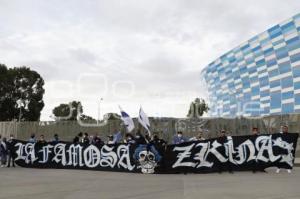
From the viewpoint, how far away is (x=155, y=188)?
33.8ft

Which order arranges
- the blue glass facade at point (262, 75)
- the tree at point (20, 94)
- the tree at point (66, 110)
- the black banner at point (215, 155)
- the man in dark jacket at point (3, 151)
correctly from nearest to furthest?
the black banner at point (215, 155), the man in dark jacket at point (3, 151), the blue glass facade at point (262, 75), the tree at point (20, 94), the tree at point (66, 110)

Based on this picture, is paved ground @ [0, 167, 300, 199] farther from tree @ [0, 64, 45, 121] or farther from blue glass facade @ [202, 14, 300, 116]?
tree @ [0, 64, 45, 121]

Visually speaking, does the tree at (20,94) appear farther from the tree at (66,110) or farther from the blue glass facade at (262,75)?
the tree at (66,110)

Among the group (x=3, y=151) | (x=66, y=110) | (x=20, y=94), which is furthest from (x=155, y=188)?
(x=66, y=110)

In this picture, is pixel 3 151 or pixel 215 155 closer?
pixel 215 155

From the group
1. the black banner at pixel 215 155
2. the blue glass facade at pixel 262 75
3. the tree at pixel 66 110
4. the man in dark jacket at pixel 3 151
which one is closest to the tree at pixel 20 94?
the blue glass facade at pixel 262 75

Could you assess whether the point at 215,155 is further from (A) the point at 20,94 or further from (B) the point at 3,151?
(A) the point at 20,94

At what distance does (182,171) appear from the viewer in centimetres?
1441

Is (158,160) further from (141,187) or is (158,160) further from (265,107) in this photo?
(265,107)

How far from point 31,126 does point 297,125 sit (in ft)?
49.4

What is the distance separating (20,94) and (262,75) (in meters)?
36.4

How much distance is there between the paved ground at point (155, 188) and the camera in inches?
353

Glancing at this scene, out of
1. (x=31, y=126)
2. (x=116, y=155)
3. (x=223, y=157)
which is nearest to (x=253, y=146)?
(x=223, y=157)

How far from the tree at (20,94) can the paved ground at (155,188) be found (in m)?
51.8
